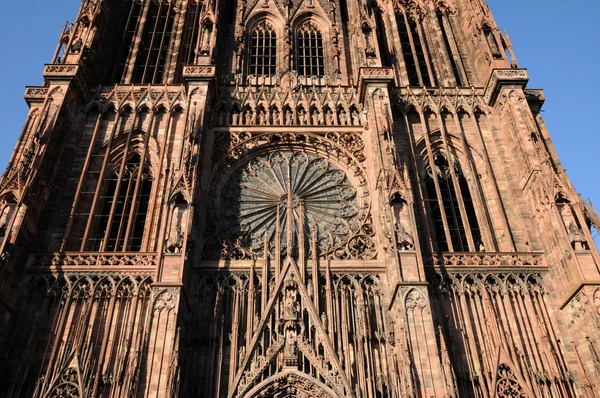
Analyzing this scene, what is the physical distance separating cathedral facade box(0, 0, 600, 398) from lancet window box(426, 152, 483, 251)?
108 mm

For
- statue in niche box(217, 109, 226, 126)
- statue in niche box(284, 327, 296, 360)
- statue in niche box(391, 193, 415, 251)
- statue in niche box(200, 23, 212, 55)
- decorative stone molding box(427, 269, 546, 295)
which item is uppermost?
statue in niche box(200, 23, 212, 55)

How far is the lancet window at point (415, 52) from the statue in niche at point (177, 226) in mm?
12413

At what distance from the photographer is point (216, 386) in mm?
15672

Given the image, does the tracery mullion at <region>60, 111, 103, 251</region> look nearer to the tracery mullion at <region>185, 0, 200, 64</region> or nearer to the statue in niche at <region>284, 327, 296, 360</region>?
the tracery mullion at <region>185, 0, 200, 64</region>

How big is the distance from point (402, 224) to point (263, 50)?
43.1 feet

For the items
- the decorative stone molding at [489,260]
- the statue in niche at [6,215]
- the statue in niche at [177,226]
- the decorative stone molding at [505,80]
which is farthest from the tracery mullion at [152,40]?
the decorative stone molding at [489,260]

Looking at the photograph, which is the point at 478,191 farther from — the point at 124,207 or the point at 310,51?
the point at 124,207

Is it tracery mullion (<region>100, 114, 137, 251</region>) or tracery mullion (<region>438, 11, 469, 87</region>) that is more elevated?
tracery mullion (<region>438, 11, 469, 87</region>)

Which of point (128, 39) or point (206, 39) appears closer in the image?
point (206, 39)

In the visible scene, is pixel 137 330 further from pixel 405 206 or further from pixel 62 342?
pixel 405 206

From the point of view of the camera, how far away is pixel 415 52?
26.6 m

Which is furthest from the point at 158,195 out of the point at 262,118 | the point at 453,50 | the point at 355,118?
the point at 453,50

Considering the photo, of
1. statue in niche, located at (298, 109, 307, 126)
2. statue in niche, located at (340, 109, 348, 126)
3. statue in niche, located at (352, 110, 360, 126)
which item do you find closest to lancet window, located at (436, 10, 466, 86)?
statue in niche, located at (352, 110, 360, 126)

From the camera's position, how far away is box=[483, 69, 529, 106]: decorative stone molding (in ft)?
73.5
